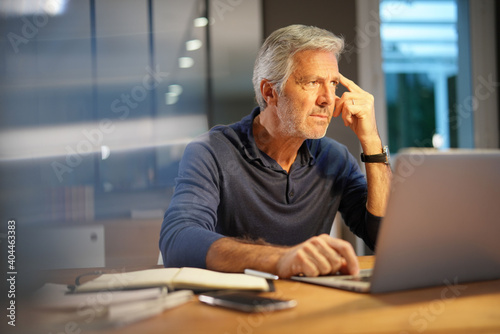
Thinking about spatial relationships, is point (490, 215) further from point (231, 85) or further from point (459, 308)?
point (231, 85)

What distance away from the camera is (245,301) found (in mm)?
667

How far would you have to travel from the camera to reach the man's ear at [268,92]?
64.1 inches

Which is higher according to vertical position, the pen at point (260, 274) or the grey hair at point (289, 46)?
the grey hair at point (289, 46)

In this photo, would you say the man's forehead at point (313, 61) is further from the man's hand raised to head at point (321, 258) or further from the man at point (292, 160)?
the man's hand raised to head at point (321, 258)

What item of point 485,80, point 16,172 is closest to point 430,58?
point 485,80

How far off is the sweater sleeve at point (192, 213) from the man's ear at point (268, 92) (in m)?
0.30

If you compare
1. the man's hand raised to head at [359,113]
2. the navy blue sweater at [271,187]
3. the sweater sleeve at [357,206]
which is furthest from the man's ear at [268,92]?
the sweater sleeve at [357,206]

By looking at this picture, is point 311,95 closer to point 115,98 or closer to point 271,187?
point 271,187

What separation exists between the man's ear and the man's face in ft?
0.24

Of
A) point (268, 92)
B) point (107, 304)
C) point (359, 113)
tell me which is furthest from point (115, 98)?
point (107, 304)

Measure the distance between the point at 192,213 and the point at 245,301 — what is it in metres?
0.58

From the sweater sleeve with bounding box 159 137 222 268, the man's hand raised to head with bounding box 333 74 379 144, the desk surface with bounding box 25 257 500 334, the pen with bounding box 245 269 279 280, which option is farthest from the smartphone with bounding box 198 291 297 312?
the man's hand raised to head with bounding box 333 74 379 144

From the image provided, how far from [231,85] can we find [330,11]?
800mm

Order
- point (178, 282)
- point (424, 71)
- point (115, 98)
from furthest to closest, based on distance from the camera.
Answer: point (424, 71) → point (115, 98) → point (178, 282)
